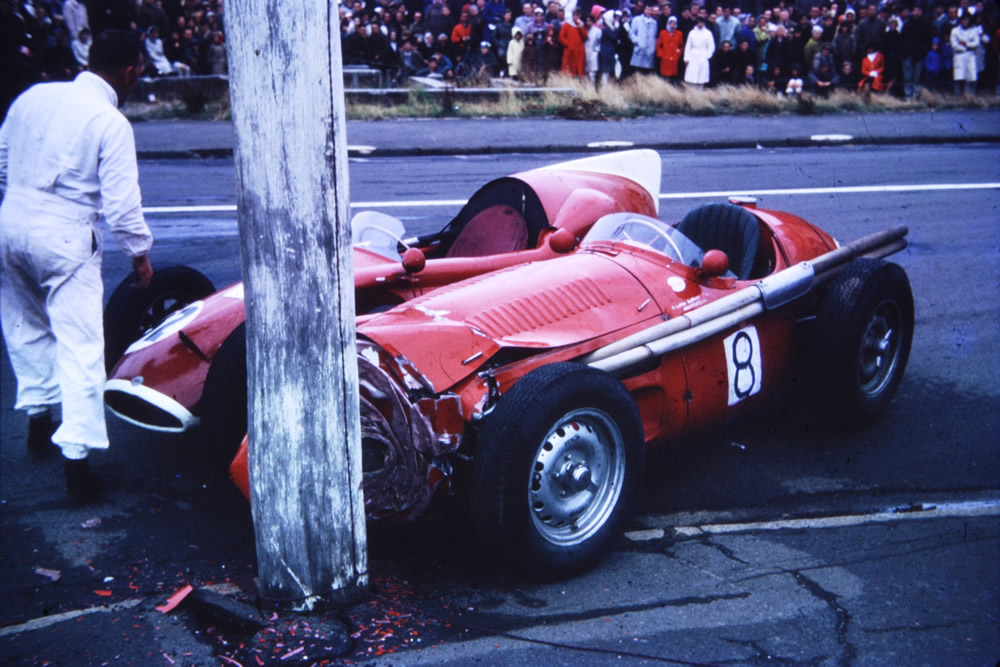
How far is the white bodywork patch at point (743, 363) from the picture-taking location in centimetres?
464

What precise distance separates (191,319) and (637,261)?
2.26m

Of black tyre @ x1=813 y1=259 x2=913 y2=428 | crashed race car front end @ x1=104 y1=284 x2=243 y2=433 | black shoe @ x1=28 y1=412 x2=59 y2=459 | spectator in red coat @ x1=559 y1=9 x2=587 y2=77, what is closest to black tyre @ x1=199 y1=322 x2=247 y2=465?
crashed race car front end @ x1=104 y1=284 x2=243 y2=433

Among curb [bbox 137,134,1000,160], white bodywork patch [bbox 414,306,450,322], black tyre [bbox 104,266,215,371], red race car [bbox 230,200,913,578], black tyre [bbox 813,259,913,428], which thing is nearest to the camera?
red race car [bbox 230,200,913,578]

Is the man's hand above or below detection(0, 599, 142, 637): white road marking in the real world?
above

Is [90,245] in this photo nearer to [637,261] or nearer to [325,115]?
[325,115]

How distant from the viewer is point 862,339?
Answer: 496 centimetres

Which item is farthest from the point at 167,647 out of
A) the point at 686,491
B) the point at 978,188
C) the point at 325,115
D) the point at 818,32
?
the point at 818,32

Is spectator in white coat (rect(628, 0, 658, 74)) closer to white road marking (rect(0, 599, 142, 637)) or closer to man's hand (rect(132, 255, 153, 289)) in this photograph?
man's hand (rect(132, 255, 153, 289))

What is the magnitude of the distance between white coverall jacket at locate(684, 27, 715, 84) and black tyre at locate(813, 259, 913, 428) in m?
15.7

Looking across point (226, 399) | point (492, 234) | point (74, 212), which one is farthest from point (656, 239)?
point (74, 212)

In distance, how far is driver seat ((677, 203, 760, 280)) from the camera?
17.5 ft

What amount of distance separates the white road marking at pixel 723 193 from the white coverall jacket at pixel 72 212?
613cm

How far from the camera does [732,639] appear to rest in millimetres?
3430

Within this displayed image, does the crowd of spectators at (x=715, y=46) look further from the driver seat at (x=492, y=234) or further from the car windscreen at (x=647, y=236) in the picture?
the car windscreen at (x=647, y=236)
